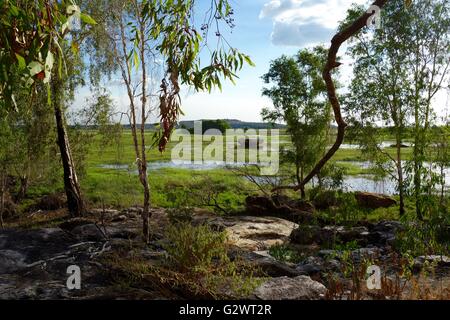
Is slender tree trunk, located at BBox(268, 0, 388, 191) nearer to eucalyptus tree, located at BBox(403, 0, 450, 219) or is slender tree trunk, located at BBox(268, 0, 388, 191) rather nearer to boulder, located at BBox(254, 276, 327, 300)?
boulder, located at BBox(254, 276, 327, 300)

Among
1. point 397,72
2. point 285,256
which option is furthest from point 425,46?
point 285,256

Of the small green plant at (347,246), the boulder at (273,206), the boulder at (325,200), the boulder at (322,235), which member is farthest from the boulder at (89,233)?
the boulder at (325,200)

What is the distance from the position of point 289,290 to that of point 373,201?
53.4 feet

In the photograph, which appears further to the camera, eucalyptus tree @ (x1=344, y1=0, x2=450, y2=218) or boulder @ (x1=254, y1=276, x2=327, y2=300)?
eucalyptus tree @ (x1=344, y1=0, x2=450, y2=218)

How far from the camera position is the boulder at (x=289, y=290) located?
5188 millimetres

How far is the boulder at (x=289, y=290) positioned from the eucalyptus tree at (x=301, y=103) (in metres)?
16.6

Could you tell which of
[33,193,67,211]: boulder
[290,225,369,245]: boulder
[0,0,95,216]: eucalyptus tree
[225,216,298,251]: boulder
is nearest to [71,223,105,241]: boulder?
[225,216,298,251]: boulder

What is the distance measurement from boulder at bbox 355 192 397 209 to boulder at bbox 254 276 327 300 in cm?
1546

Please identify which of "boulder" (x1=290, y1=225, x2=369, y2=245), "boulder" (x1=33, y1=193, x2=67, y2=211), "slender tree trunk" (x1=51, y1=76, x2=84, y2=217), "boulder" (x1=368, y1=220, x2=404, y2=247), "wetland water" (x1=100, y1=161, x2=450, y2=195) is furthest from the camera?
"wetland water" (x1=100, y1=161, x2=450, y2=195)

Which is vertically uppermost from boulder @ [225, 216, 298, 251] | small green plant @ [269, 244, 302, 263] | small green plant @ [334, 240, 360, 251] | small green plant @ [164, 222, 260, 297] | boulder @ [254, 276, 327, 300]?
small green plant @ [164, 222, 260, 297]

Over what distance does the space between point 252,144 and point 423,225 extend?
37336 millimetres

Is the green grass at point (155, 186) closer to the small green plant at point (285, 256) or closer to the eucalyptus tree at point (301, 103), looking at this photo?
the eucalyptus tree at point (301, 103)

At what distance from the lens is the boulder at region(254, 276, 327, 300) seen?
5.19 metres
